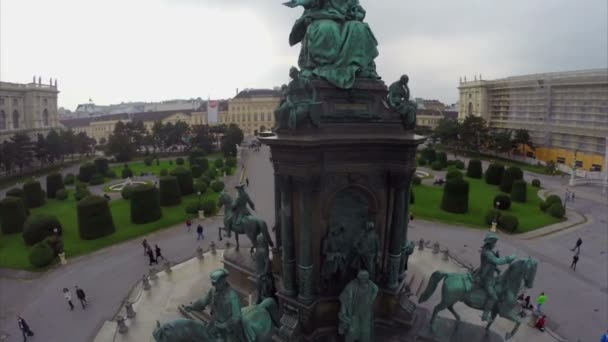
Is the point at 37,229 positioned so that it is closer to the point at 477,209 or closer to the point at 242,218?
the point at 242,218

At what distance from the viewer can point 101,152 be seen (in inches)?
3467

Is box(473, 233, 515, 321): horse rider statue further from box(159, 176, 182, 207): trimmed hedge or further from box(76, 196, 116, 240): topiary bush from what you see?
box(159, 176, 182, 207): trimmed hedge

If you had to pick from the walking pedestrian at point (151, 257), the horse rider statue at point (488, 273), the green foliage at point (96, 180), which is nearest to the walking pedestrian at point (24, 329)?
the walking pedestrian at point (151, 257)

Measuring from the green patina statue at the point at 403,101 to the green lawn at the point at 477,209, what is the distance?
1909 cm

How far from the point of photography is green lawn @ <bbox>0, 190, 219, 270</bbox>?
70.2 ft

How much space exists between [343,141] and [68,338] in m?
12.7

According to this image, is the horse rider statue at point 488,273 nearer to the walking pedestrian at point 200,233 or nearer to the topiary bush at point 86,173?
the walking pedestrian at point 200,233

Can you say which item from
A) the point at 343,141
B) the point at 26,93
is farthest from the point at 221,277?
the point at 26,93

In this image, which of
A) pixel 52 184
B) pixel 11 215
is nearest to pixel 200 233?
pixel 11 215

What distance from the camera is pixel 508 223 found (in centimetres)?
2436

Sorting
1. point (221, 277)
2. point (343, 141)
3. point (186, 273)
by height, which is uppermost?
point (343, 141)

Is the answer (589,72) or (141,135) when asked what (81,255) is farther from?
(589,72)

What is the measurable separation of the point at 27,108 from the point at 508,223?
297ft

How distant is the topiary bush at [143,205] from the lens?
87.2 ft
